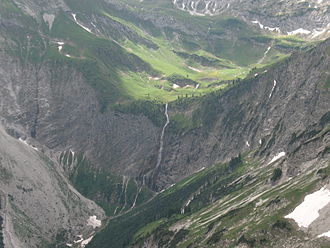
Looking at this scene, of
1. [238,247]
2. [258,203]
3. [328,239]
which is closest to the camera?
[328,239]

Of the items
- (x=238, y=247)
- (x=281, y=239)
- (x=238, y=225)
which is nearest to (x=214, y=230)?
(x=238, y=225)

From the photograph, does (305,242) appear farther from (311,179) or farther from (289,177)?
(289,177)

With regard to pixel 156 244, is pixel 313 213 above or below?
below

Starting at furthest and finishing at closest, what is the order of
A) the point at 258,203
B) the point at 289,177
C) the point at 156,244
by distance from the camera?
the point at 156,244
the point at 289,177
the point at 258,203

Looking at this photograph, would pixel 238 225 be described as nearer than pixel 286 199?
No

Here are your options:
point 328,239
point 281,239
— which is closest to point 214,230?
A: point 281,239

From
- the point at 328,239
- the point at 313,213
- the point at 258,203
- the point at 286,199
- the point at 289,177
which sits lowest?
the point at 328,239

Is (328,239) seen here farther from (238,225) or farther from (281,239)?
(238,225)
